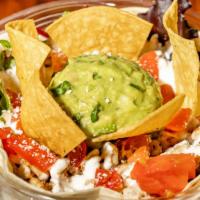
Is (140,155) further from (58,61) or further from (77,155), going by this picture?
(58,61)

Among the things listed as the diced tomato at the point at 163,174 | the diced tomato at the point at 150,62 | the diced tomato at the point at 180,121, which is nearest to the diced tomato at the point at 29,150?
the diced tomato at the point at 163,174

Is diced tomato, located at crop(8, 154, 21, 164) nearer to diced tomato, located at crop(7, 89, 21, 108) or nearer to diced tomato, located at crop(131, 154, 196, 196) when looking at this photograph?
diced tomato, located at crop(7, 89, 21, 108)

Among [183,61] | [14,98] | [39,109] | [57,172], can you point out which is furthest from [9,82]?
[183,61]

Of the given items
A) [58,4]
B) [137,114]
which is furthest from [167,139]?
[58,4]

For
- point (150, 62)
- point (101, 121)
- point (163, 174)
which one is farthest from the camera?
point (150, 62)

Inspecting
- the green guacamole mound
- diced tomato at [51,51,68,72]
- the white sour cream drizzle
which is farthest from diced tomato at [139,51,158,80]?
diced tomato at [51,51,68,72]

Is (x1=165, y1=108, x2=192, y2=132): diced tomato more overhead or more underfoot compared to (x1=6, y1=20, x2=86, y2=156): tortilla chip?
more underfoot

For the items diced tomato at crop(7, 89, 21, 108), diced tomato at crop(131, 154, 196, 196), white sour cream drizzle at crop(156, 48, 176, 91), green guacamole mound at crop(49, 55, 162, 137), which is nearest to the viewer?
diced tomato at crop(131, 154, 196, 196)

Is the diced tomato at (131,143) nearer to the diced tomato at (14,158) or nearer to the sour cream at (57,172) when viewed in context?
the sour cream at (57,172)
